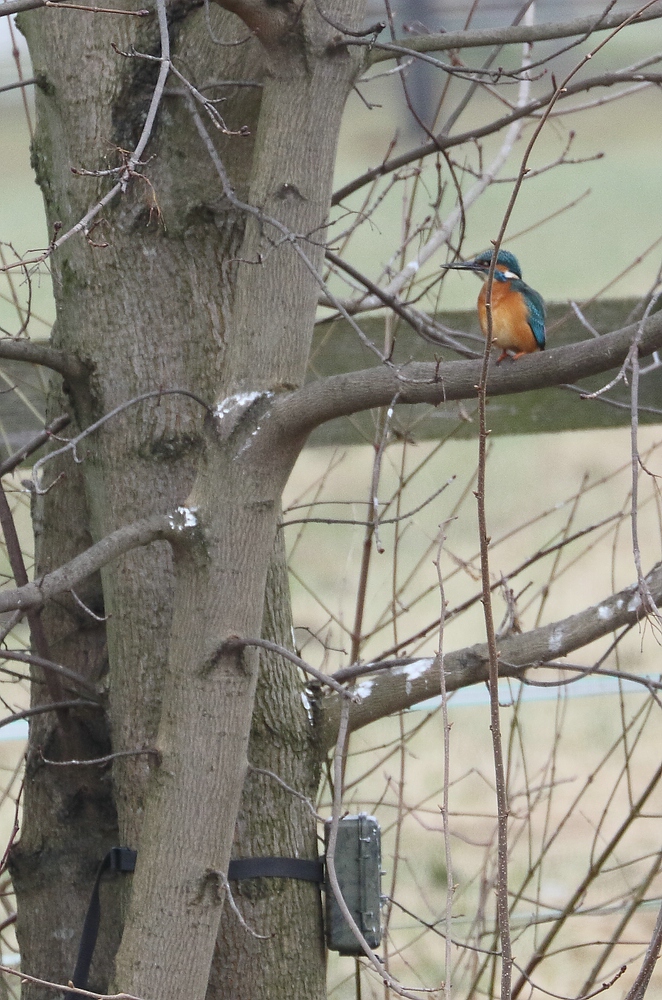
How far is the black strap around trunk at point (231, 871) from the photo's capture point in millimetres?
1214

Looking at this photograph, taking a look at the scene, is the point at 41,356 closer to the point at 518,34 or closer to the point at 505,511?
the point at 518,34

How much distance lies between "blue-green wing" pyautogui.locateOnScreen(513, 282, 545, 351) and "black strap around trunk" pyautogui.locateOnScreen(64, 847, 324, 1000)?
799 millimetres

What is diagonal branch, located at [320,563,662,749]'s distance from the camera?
1.22m

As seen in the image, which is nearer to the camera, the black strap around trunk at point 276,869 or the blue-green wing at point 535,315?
the black strap around trunk at point 276,869

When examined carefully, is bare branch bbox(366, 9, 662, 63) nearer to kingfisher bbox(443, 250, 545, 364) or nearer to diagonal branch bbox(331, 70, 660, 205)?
diagonal branch bbox(331, 70, 660, 205)

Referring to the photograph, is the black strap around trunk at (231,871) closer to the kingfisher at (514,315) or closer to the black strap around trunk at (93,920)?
the black strap around trunk at (93,920)

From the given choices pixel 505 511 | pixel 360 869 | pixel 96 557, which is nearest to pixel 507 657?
pixel 360 869

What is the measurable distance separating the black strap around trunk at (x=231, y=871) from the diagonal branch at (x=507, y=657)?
19 cm

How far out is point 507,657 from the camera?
124 cm

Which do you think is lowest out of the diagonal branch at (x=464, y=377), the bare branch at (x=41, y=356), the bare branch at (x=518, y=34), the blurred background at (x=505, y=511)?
the diagonal branch at (x=464, y=377)

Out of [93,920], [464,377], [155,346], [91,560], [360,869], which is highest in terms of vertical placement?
[155,346]

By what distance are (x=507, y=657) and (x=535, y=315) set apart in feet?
1.86

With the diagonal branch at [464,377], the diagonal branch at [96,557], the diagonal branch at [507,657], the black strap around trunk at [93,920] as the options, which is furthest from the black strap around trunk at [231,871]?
the diagonal branch at [464,377]

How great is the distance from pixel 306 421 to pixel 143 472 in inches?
10.7
